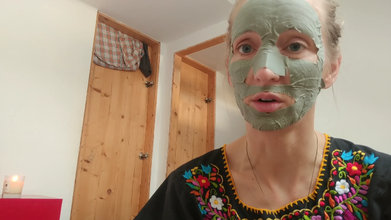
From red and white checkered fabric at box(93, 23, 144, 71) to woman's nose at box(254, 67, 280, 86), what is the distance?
2.13 meters

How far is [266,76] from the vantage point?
23.1 inches

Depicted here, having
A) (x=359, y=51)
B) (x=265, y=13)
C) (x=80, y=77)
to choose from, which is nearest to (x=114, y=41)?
(x=80, y=77)

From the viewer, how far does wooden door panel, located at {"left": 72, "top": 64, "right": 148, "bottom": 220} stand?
2229mm

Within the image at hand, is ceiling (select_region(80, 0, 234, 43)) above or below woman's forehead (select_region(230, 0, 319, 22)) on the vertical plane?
above

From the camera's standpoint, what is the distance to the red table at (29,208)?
138 cm

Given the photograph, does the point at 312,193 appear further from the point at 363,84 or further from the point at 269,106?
the point at 363,84

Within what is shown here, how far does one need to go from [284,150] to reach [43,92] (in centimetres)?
183

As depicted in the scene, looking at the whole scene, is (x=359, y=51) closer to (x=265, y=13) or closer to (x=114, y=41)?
(x=265, y=13)

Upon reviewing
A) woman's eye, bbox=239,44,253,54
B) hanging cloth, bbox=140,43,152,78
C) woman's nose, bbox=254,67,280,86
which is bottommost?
woman's nose, bbox=254,67,280,86

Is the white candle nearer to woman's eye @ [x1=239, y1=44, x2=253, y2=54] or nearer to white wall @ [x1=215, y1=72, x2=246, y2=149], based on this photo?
woman's eye @ [x1=239, y1=44, x2=253, y2=54]

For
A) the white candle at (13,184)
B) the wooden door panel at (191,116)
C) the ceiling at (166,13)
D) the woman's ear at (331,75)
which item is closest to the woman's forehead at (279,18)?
the woman's ear at (331,75)

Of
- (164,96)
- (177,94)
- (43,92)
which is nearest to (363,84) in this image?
(177,94)

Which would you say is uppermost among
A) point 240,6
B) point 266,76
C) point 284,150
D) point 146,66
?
point 146,66

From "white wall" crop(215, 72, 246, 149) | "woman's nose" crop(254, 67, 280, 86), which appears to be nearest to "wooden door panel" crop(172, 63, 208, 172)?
"white wall" crop(215, 72, 246, 149)
